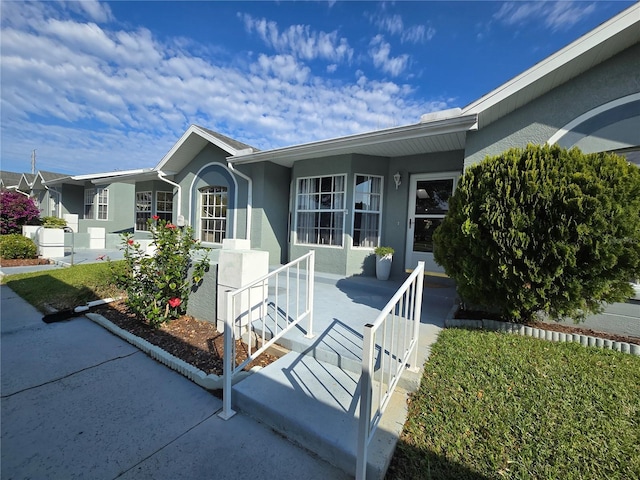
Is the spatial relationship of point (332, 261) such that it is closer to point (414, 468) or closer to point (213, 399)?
point (213, 399)

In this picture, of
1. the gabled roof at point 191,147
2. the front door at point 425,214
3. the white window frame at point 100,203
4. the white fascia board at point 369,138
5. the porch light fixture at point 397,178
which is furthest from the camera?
the white window frame at point 100,203

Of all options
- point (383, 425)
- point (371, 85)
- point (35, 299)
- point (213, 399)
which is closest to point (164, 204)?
point (35, 299)

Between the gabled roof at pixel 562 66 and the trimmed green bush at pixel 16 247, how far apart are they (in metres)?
13.3

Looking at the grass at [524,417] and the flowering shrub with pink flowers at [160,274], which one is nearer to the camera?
the grass at [524,417]

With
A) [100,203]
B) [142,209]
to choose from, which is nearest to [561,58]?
[142,209]

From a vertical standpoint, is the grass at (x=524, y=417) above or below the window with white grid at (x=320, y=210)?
below

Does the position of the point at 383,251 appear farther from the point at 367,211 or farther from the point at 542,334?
the point at 542,334

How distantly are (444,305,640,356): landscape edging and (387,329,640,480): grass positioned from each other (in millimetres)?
243

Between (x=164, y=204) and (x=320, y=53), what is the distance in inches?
350

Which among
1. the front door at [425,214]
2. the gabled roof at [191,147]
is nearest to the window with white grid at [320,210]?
the front door at [425,214]

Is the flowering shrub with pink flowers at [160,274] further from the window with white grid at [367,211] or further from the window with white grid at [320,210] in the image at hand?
the window with white grid at [367,211]

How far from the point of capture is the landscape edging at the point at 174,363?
262cm

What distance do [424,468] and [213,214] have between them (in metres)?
8.67

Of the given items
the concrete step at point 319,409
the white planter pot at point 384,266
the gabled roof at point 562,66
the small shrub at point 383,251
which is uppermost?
the gabled roof at point 562,66
